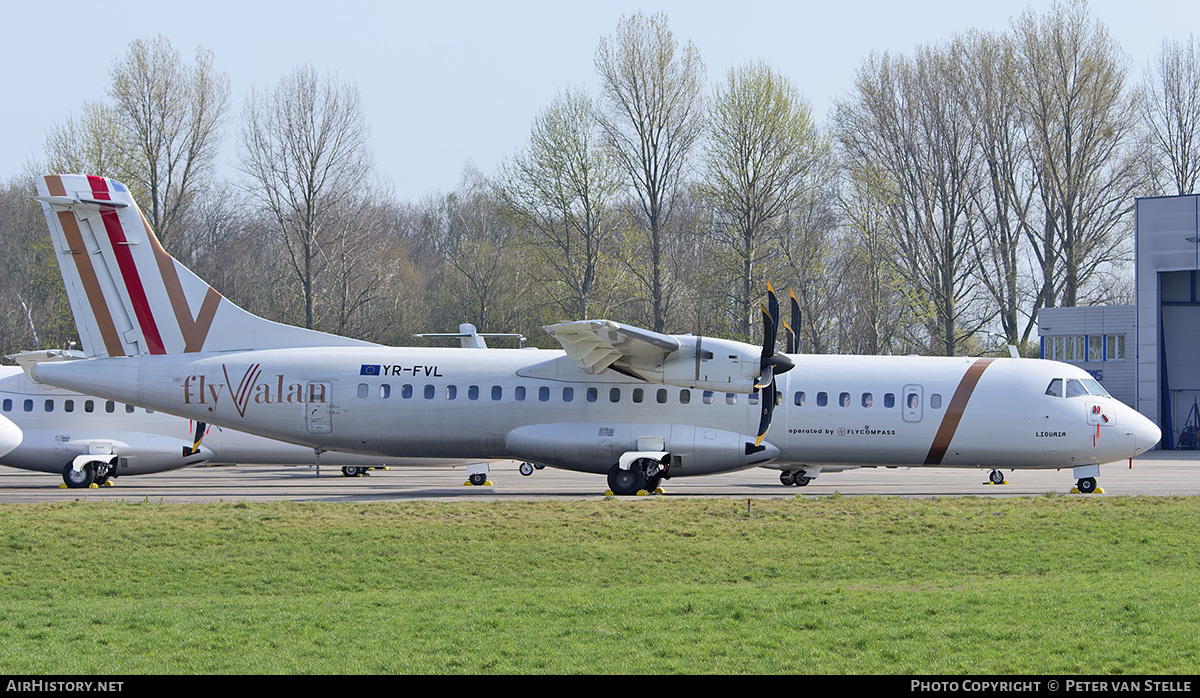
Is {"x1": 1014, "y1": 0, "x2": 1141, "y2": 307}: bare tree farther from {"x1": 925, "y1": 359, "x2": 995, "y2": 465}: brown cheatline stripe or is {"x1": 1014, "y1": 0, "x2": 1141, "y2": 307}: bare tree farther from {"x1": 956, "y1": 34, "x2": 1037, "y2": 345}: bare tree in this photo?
{"x1": 925, "y1": 359, "x2": 995, "y2": 465}: brown cheatline stripe

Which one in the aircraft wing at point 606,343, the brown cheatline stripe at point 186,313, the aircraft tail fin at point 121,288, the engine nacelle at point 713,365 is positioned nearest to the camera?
the aircraft wing at point 606,343

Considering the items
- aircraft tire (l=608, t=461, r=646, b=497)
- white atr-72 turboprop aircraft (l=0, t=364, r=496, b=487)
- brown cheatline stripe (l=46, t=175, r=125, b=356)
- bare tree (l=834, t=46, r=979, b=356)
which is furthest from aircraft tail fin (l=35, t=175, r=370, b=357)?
bare tree (l=834, t=46, r=979, b=356)

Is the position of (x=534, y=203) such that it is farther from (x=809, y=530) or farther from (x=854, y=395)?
(x=809, y=530)

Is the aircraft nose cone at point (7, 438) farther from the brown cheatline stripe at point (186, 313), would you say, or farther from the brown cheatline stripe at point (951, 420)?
the brown cheatline stripe at point (951, 420)

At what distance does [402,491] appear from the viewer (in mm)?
25156

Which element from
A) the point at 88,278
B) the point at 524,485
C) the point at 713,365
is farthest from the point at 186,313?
the point at 713,365

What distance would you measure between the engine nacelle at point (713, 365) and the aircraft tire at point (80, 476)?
14.1 metres

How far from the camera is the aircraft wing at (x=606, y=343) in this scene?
21.0 m

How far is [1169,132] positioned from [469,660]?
60.5 meters

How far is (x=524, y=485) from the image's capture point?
2725 cm

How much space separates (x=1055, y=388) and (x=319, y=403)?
51.9 ft

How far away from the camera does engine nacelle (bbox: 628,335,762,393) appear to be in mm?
21625

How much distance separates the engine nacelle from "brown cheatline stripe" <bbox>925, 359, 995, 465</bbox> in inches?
169

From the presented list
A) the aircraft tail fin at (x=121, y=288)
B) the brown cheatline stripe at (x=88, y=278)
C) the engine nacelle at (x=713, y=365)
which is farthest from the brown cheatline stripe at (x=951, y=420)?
the brown cheatline stripe at (x=88, y=278)
